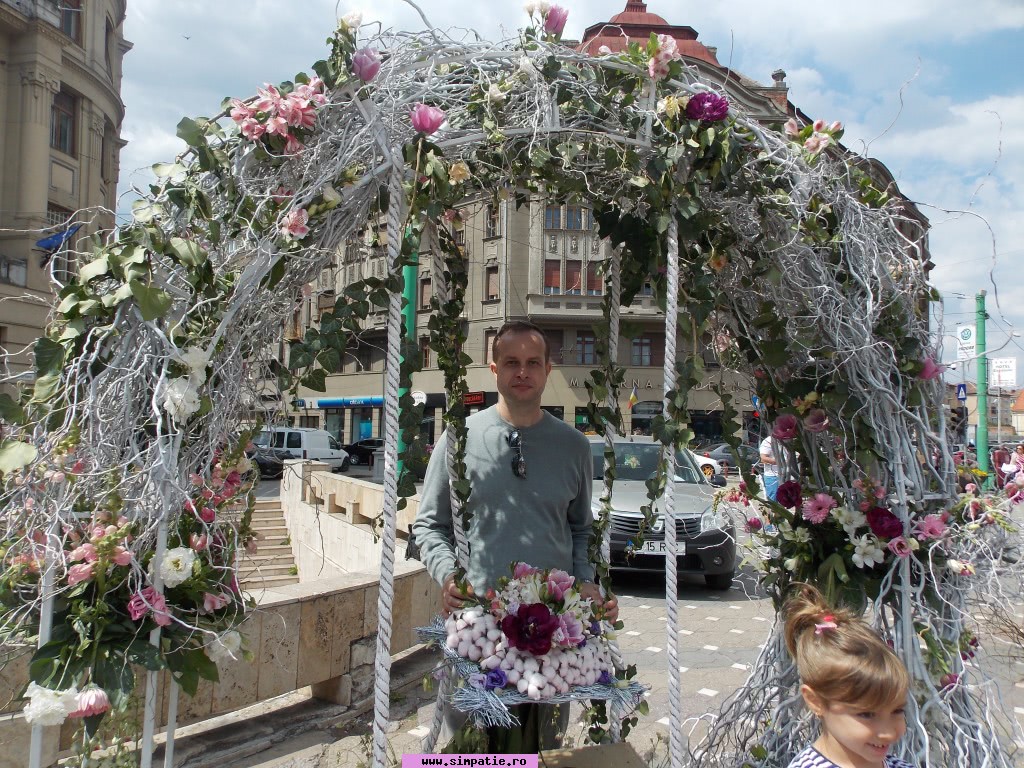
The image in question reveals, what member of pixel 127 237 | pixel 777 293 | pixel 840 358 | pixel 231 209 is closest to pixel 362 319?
pixel 231 209

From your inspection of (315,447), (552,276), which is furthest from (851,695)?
(552,276)

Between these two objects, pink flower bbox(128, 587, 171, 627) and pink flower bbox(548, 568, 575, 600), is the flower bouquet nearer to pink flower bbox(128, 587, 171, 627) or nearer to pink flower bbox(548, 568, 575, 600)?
pink flower bbox(548, 568, 575, 600)

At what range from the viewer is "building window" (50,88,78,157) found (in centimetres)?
2352

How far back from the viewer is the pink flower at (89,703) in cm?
172

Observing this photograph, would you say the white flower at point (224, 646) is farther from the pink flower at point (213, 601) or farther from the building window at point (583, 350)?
the building window at point (583, 350)

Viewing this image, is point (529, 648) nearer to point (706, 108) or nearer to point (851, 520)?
point (851, 520)

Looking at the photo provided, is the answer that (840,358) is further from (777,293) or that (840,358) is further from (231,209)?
(231,209)

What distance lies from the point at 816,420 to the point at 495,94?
1489 millimetres

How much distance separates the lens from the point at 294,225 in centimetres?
193

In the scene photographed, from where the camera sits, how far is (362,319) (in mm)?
2145

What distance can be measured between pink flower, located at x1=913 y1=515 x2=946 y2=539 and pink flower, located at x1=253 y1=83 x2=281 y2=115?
225 cm

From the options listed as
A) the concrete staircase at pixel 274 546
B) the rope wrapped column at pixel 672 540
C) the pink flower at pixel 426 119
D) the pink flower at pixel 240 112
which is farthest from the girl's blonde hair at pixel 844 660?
the concrete staircase at pixel 274 546

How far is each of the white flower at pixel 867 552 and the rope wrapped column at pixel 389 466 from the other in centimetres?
147

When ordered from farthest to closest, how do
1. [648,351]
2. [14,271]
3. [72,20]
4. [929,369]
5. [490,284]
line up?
[648,351]
[490,284]
[72,20]
[14,271]
[929,369]
